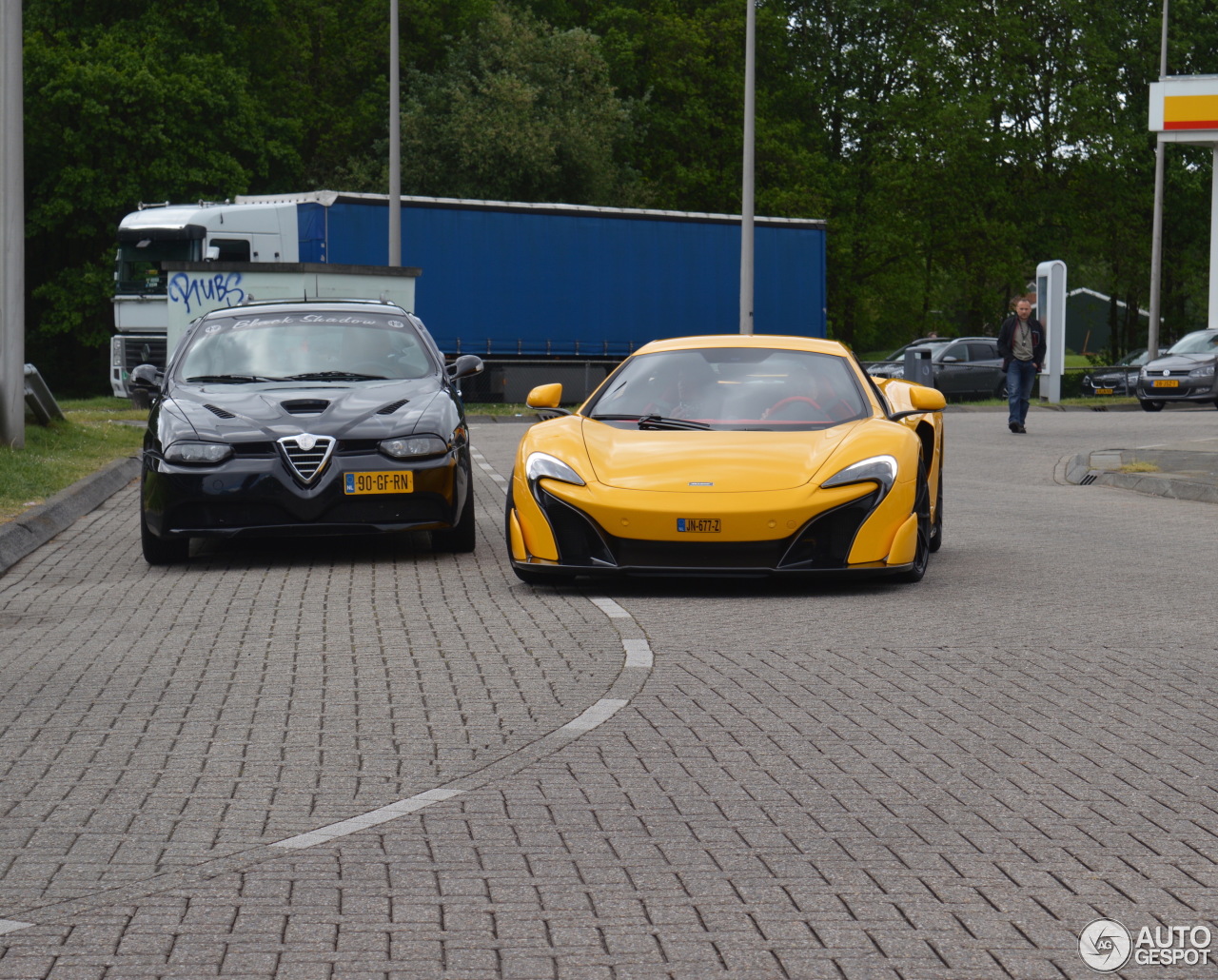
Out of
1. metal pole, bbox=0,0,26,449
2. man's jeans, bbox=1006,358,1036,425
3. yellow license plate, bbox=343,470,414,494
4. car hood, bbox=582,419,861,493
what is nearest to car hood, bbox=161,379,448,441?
yellow license plate, bbox=343,470,414,494

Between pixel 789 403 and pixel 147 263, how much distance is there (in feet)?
68.2

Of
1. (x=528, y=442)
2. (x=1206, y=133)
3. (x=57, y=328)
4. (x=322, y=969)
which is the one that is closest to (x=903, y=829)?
(x=322, y=969)

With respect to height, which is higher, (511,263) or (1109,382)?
(511,263)

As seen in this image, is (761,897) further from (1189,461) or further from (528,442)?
(1189,461)

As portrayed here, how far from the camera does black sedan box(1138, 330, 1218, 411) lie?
34.3 meters

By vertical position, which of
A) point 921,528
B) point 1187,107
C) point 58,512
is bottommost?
point 58,512

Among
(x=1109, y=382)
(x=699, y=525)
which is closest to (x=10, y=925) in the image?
(x=699, y=525)

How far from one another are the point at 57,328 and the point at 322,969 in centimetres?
4409

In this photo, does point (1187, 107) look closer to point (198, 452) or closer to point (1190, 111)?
point (1190, 111)

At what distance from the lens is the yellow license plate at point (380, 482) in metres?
10.1

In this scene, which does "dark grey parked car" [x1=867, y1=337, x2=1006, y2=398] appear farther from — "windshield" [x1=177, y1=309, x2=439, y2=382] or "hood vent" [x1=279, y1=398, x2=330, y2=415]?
"hood vent" [x1=279, y1=398, x2=330, y2=415]

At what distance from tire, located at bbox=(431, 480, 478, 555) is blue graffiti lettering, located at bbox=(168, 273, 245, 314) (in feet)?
49.1

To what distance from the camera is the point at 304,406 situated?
10.5 meters

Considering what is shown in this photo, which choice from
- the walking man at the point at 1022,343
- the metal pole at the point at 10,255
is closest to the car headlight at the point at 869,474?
the metal pole at the point at 10,255
